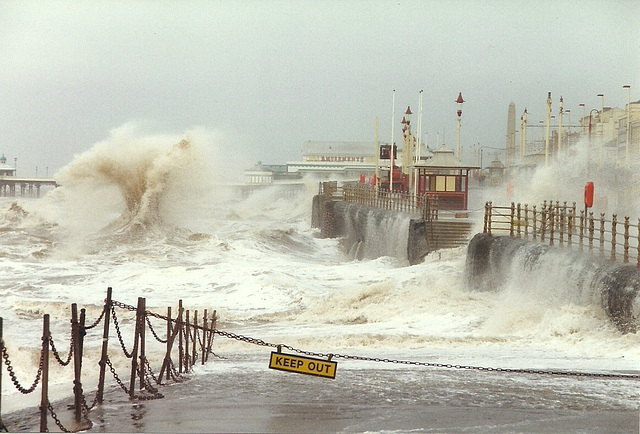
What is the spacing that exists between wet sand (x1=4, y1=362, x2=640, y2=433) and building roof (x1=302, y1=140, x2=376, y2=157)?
76605 mm

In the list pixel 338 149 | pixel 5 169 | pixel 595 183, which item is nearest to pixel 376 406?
pixel 595 183

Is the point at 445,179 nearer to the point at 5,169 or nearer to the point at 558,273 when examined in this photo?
the point at 558,273

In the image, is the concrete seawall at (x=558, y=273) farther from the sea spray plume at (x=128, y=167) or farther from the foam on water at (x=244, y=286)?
the sea spray plume at (x=128, y=167)

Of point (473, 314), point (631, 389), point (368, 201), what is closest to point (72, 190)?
point (368, 201)

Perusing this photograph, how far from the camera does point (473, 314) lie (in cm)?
1344

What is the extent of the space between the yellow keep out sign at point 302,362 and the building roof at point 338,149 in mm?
78248

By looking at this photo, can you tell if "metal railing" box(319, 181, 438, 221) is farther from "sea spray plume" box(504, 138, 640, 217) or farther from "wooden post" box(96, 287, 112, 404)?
"wooden post" box(96, 287, 112, 404)

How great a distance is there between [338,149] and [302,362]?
7908 cm

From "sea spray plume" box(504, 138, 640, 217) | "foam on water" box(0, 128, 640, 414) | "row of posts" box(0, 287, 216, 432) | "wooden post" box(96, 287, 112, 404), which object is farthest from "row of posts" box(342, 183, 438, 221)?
"wooden post" box(96, 287, 112, 404)

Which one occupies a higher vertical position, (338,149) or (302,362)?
(338,149)

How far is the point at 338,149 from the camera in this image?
85562 millimetres

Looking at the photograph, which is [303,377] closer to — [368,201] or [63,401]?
[63,401]

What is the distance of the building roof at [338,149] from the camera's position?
85062 mm

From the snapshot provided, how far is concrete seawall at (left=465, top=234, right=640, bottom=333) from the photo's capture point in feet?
33.3
